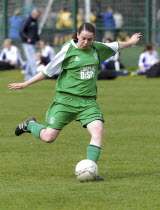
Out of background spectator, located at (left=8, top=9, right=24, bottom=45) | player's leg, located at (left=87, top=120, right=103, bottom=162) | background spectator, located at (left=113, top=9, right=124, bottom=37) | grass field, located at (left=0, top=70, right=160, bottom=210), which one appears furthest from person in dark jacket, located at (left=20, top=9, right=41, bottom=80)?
Answer: player's leg, located at (left=87, top=120, right=103, bottom=162)

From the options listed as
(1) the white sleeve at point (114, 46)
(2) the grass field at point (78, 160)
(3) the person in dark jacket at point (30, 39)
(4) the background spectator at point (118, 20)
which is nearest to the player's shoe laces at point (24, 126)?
(2) the grass field at point (78, 160)

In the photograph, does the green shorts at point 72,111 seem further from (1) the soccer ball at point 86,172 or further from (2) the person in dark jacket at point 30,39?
(2) the person in dark jacket at point 30,39

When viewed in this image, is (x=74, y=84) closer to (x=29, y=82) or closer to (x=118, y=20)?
(x=29, y=82)

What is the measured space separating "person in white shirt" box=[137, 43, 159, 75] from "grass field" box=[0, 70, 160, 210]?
8224mm

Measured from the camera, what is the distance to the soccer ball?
8781 millimetres

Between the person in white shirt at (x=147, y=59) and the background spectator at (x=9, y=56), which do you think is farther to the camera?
the background spectator at (x=9, y=56)

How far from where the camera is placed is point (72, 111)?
937 centimetres

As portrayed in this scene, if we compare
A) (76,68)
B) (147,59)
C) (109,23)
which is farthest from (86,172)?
(109,23)

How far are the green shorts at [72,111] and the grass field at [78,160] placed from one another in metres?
0.69

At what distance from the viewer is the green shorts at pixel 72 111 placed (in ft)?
30.4

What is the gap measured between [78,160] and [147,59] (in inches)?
702

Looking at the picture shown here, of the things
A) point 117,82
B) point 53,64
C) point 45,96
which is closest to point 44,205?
point 53,64

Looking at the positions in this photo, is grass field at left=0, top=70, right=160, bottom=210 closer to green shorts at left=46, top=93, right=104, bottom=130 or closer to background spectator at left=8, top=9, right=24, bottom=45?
green shorts at left=46, top=93, right=104, bottom=130

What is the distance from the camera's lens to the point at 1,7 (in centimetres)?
3309
